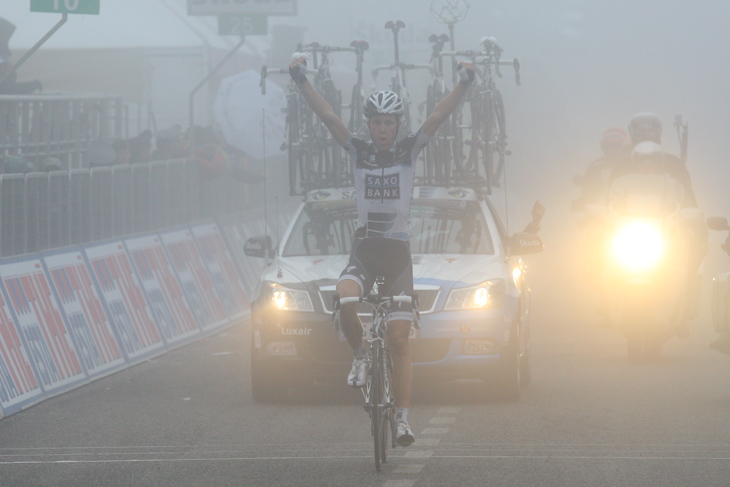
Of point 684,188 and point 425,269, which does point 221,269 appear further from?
point 425,269

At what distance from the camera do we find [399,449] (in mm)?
9484

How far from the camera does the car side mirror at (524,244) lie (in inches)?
491

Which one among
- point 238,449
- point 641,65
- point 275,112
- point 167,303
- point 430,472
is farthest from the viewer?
point 641,65

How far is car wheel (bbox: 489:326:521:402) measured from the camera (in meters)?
11.6

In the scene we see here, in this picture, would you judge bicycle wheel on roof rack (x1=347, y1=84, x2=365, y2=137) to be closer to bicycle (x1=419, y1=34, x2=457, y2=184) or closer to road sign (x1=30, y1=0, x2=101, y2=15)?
bicycle (x1=419, y1=34, x2=457, y2=184)

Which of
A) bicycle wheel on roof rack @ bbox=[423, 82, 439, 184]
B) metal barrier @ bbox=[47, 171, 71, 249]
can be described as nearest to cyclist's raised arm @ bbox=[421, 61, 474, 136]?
bicycle wheel on roof rack @ bbox=[423, 82, 439, 184]

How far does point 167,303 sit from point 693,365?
5737 millimetres

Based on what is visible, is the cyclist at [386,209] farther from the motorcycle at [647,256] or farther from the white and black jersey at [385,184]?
the motorcycle at [647,256]

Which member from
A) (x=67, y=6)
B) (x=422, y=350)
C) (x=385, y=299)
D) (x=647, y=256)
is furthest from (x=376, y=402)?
(x=67, y=6)

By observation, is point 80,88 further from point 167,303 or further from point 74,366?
point 74,366

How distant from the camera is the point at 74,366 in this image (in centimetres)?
1330

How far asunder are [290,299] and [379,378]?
3106 mm

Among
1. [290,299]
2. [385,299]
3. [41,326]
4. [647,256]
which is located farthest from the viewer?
[647,256]

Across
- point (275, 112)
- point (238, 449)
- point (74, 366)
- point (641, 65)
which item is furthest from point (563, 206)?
point (238, 449)
